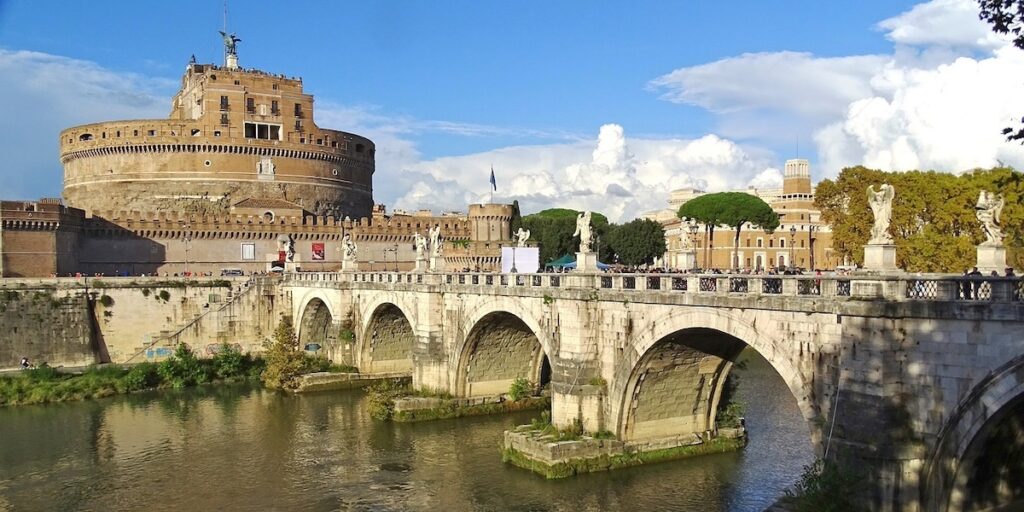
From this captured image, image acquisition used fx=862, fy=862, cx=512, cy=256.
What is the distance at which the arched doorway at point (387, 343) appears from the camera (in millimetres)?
42344

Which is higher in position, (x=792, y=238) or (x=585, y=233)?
Answer: (x=792, y=238)

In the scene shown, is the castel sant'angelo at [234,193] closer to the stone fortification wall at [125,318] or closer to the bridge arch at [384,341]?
the stone fortification wall at [125,318]

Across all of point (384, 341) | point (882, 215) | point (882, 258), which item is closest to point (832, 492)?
point (882, 258)

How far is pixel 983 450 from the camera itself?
51.2ft

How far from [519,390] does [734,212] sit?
154 ft

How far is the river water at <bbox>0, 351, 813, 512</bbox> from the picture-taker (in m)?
23.2

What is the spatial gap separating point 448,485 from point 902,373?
529 inches

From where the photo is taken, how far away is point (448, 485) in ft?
81.7

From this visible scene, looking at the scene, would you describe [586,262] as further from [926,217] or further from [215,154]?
[215,154]

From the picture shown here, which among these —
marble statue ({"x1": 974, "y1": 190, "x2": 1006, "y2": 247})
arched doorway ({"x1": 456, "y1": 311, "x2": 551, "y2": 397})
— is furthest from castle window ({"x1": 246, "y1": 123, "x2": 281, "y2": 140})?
marble statue ({"x1": 974, "y1": 190, "x2": 1006, "y2": 247})

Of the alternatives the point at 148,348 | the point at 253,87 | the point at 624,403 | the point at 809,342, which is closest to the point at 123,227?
the point at 148,348

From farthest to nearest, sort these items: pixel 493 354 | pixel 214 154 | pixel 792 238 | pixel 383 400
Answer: pixel 792 238, pixel 214 154, pixel 383 400, pixel 493 354

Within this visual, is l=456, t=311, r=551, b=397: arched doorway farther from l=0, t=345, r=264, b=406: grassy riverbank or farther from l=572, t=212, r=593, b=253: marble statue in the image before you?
l=0, t=345, r=264, b=406: grassy riverbank

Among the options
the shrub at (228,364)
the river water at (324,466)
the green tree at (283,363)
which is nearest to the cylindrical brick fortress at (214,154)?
the shrub at (228,364)
